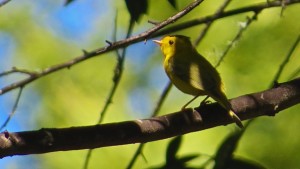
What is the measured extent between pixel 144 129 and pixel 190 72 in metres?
1.21

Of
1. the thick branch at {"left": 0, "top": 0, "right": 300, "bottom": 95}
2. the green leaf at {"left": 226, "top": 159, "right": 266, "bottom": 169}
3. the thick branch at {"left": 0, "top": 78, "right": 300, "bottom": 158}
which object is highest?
the thick branch at {"left": 0, "top": 0, "right": 300, "bottom": 95}

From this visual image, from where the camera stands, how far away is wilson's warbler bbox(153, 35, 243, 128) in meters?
3.53

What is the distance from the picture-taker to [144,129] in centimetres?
254

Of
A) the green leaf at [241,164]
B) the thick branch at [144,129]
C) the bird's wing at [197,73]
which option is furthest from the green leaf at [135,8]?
the green leaf at [241,164]

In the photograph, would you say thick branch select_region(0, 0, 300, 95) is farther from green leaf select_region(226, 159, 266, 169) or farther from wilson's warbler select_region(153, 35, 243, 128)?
green leaf select_region(226, 159, 266, 169)

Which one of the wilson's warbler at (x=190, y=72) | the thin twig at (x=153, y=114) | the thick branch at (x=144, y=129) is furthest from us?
the wilson's warbler at (x=190, y=72)

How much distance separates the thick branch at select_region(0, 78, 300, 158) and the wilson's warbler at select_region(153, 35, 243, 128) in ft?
0.82

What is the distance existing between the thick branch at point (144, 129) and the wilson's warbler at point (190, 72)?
0.82ft

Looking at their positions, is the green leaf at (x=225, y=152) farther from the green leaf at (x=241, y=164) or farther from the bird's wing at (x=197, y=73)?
the bird's wing at (x=197, y=73)

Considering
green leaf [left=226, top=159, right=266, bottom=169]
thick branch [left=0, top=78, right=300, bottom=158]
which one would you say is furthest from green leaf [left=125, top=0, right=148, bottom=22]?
green leaf [left=226, top=159, right=266, bottom=169]

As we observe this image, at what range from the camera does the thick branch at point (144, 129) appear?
232 centimetres

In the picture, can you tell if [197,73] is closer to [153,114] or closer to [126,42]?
[153,114]

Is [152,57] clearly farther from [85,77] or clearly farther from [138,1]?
[138,1]

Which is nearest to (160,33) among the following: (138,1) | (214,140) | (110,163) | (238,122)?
(138,1)
